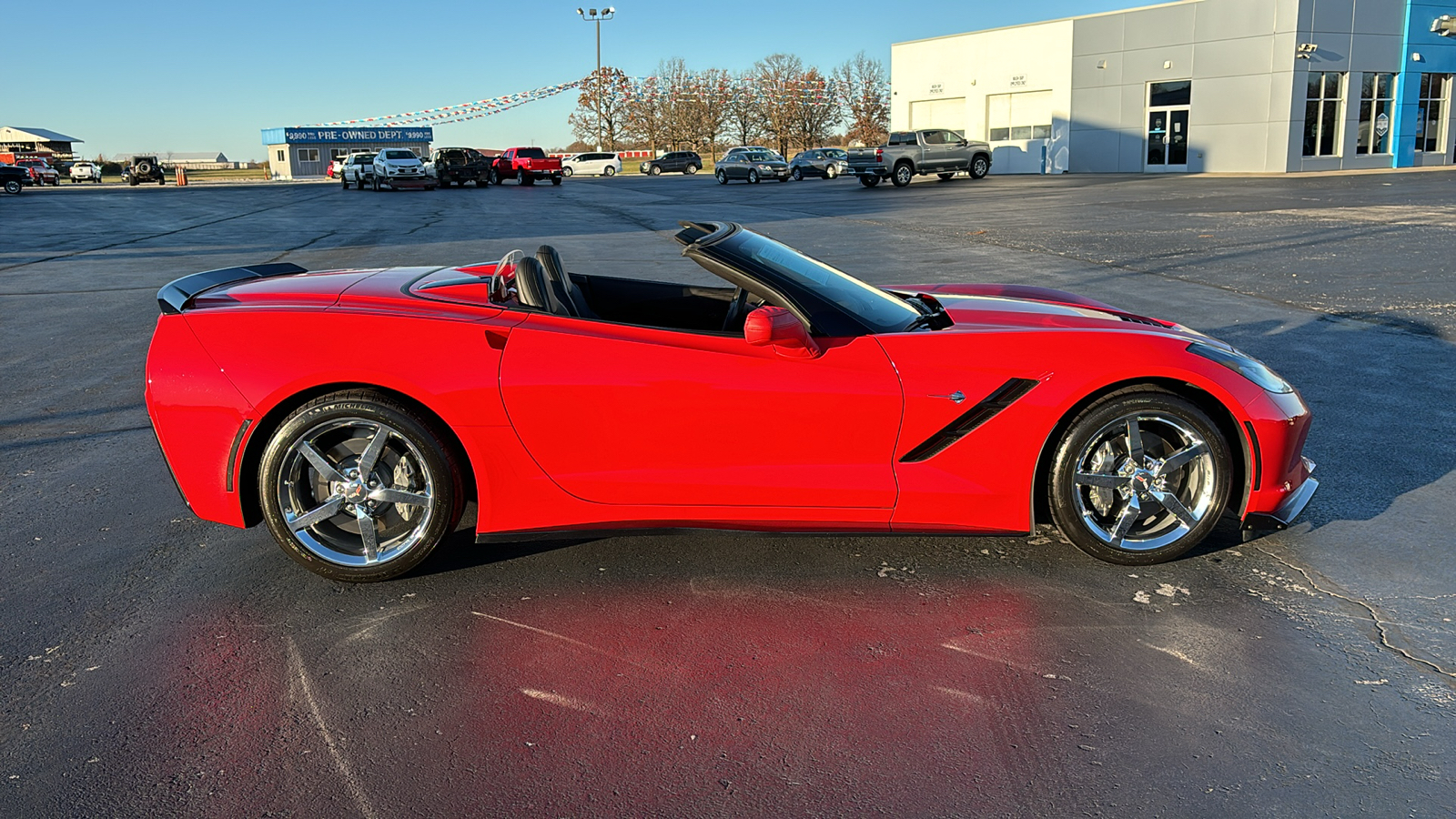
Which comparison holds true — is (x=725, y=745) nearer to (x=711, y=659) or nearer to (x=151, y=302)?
(x=711, y=659)

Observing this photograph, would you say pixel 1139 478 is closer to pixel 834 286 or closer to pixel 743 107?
pixel 834 286

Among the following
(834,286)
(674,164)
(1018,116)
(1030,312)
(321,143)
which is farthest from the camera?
(321,143)

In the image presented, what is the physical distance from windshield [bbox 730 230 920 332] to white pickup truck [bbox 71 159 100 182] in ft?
276

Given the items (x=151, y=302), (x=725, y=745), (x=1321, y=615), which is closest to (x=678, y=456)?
(x=725, y=745)

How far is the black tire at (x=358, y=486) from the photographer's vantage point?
3.68 metres

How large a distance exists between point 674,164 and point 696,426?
68.1m

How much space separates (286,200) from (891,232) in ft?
95.3

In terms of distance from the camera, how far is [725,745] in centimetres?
278

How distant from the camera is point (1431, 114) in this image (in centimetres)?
4288

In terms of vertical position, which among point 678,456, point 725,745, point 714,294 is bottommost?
point 725,745

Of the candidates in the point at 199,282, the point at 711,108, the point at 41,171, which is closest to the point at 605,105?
the point at 711,108

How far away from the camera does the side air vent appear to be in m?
3.66

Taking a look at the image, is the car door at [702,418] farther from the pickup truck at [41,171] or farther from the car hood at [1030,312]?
the pickup truck at [41,171]

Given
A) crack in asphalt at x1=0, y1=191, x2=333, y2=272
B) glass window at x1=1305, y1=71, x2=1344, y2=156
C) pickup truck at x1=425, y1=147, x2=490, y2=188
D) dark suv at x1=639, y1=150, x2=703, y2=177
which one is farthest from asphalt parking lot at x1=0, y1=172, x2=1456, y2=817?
dark suv at x1=639, y1=150, x2=703, y2=177
